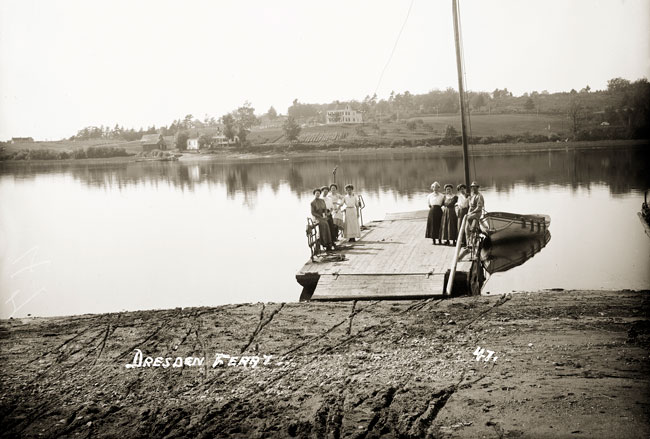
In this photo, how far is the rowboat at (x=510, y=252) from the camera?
818 inches

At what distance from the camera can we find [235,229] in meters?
34.2

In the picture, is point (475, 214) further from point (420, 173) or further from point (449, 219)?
point (420, 173)

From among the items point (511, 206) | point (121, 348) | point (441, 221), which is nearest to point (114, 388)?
point (121, 348)

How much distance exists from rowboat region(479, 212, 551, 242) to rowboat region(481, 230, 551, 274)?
0.63 feet

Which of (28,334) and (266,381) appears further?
(28,334)

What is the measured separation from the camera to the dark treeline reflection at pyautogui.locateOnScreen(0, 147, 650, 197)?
48031mm

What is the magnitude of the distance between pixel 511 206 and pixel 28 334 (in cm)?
2957

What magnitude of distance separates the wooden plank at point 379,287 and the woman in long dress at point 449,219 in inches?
156

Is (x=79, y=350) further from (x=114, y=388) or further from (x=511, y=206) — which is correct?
(x=511, y=206)

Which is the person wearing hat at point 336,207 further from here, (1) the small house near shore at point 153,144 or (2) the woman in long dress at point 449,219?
(1) the small house near shore at point 153,144

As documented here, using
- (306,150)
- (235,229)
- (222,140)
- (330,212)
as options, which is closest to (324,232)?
(330,212)

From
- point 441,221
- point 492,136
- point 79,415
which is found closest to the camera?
point 79,415

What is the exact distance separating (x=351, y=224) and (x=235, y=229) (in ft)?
50.8

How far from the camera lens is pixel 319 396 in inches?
359
